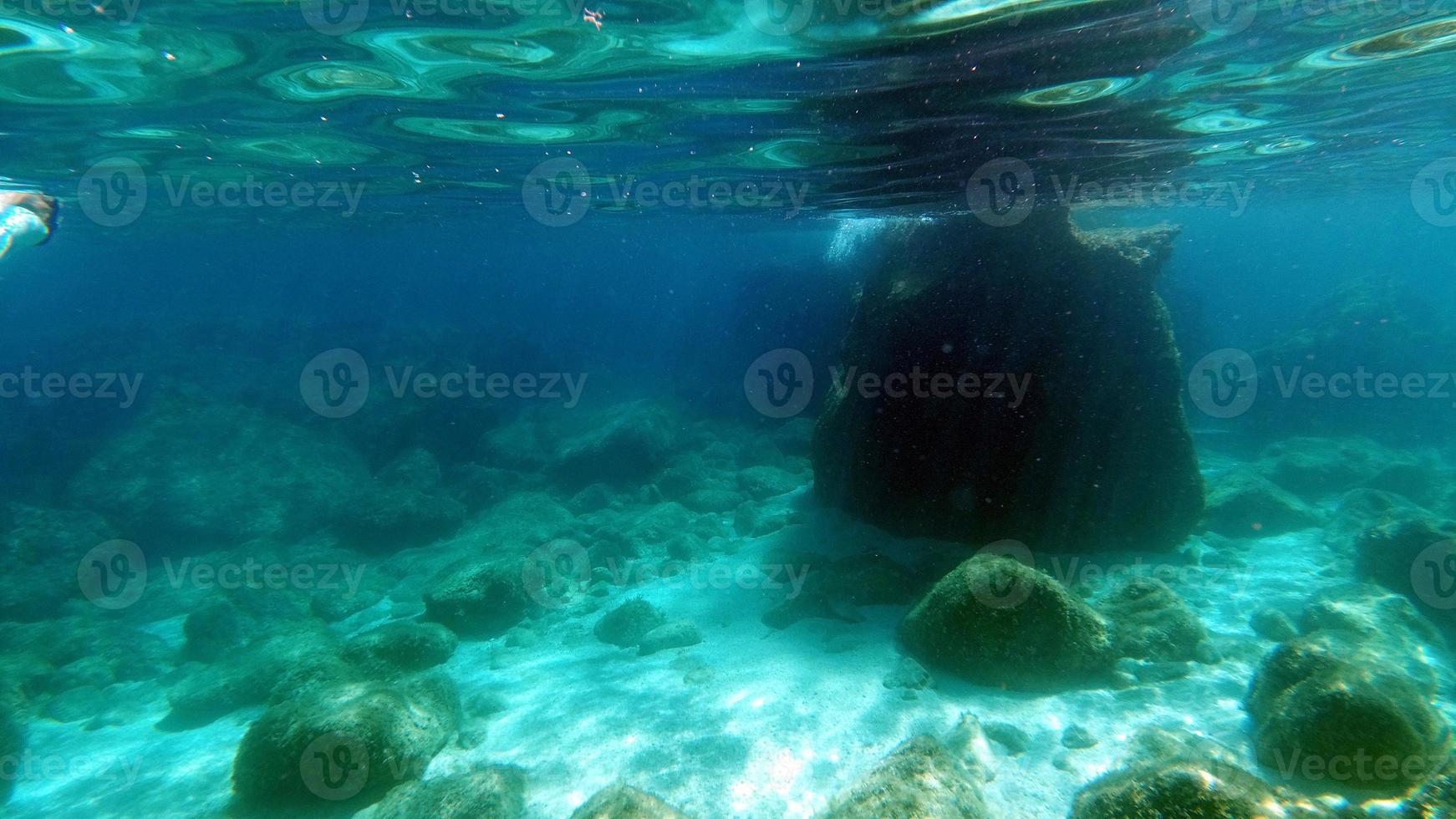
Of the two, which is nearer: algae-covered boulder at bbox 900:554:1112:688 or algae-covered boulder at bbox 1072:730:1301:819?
algae-covered boulder at bbox 1072:730:1301:819

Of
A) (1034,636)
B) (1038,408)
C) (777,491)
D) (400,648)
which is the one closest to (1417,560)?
(1038,408)

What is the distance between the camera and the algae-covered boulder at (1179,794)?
3973mm

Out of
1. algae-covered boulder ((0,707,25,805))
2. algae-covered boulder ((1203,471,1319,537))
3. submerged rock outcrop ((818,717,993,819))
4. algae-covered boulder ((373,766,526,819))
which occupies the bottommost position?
algae-covered boulder ((0,707,25,805))

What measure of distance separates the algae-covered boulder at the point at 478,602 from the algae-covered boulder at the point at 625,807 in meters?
5.56

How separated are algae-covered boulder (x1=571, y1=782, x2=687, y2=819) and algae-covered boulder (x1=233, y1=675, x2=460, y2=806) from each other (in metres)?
2.37

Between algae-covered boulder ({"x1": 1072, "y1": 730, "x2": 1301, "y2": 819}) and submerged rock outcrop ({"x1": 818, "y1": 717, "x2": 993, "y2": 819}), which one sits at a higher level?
algae-covered boulder ({"x1": 1072, "y1": 730, "x2": 1301, "y2": 819})

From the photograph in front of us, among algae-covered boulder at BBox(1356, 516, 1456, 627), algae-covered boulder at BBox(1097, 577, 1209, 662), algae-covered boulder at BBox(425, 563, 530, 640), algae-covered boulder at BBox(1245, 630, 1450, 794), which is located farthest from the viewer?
algae-covered boulder at BBox(425, 563, 530, 640)

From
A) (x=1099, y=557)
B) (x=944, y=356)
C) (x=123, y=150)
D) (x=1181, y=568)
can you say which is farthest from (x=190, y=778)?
(x=123, y=150)

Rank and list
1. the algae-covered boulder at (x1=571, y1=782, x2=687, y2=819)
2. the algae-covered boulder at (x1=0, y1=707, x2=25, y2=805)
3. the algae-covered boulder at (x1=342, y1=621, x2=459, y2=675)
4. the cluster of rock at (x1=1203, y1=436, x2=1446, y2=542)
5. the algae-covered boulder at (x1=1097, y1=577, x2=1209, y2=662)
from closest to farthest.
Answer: the algae-covered boulder at (x1=571, y1=782, x2=687, y2=819) < the algae-covered boulder at (x1=1097, y1=577, x2=1209, y2=662) < the algae-covered boulder at (x1=0, y1=707, x2=25, y2=805) < the algae-covered boulder at (x1=342, y1=621, x2=459, y2=675) < the cluster of rock at (x1=1203, y1=436, x2=1446, y2=542)

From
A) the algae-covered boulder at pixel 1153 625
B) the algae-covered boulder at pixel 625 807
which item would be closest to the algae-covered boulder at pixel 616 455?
the algae-covered boulder at pixel 1153 625

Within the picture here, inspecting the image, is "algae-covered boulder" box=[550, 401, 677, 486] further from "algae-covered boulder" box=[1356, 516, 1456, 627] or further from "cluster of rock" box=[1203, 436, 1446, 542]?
"algae-covered boulder" box=[1356, 516, 1456, 627]

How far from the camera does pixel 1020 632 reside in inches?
271

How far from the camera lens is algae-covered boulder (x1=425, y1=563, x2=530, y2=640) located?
9.89 m

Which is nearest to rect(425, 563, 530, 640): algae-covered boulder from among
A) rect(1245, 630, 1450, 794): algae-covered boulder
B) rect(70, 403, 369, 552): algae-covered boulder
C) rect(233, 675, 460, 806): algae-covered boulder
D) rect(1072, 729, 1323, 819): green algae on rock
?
rect(233, 675, 460, 806): algae-covered boulder
